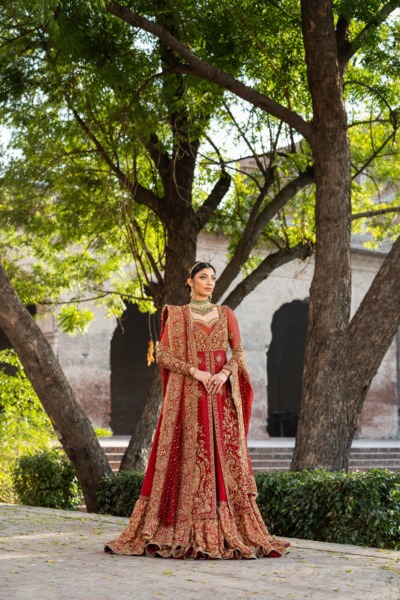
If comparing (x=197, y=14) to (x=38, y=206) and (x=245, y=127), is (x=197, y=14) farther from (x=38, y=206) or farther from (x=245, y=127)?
(x=38, y=206)

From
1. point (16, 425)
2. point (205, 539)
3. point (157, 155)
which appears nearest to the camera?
point (205, 539)

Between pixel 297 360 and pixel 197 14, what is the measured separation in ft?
55.7

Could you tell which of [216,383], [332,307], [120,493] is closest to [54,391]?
[120,493]

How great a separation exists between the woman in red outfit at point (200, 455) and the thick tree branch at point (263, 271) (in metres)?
4.60

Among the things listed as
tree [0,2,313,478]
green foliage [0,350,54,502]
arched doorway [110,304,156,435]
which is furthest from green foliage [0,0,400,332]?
arched doorway [110,304,156,435]

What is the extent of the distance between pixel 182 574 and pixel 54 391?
3.93 m

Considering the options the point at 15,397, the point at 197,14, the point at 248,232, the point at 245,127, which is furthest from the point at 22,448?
the point at 197,14

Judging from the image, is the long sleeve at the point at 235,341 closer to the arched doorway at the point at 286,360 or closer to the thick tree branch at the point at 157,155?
the thick tree branch at the point at 157,155

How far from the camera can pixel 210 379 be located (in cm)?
568

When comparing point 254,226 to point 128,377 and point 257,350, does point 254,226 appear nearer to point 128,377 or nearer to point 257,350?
point 257,350

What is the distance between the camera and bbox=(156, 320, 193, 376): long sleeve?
5754 millimetres

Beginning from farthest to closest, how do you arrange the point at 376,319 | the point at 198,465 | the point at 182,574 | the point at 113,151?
the point at 113,151 < the point at 376,319 < the point at 198,465 < the point at 182,574

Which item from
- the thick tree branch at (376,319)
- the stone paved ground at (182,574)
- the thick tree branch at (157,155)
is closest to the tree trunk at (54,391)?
the stone paved ground at (182,574)

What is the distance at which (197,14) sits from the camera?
9141 mm
